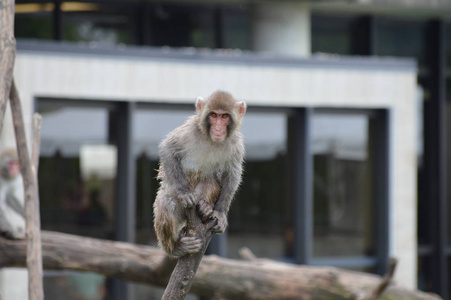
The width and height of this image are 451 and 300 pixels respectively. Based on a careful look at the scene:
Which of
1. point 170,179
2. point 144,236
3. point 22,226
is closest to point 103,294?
point 144,236

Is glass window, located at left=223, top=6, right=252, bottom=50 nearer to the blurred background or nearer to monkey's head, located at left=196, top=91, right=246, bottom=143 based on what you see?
the blurred background

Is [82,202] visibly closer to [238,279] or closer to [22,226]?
[22,226]

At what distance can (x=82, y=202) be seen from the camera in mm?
9297

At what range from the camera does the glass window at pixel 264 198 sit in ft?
32.4

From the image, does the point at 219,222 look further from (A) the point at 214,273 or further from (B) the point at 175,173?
(A) the point at 214,273

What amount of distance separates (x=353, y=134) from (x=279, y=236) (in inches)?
67.4

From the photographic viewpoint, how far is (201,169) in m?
3.96

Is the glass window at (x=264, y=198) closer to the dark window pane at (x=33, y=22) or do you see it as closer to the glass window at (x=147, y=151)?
the glass window at (x=147, y=151)

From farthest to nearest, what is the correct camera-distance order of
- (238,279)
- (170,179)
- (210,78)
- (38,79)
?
(210,78) → (38,79) → (238,279) → (170,179)

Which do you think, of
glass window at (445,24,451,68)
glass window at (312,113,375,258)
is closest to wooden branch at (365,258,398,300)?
glass window at (312,113,375,258)

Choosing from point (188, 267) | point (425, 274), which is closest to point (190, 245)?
point (188, 267)

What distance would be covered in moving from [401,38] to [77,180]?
19.1 ft

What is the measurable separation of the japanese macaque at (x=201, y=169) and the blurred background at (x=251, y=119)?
183 inches

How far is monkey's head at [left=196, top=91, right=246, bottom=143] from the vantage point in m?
3.77
